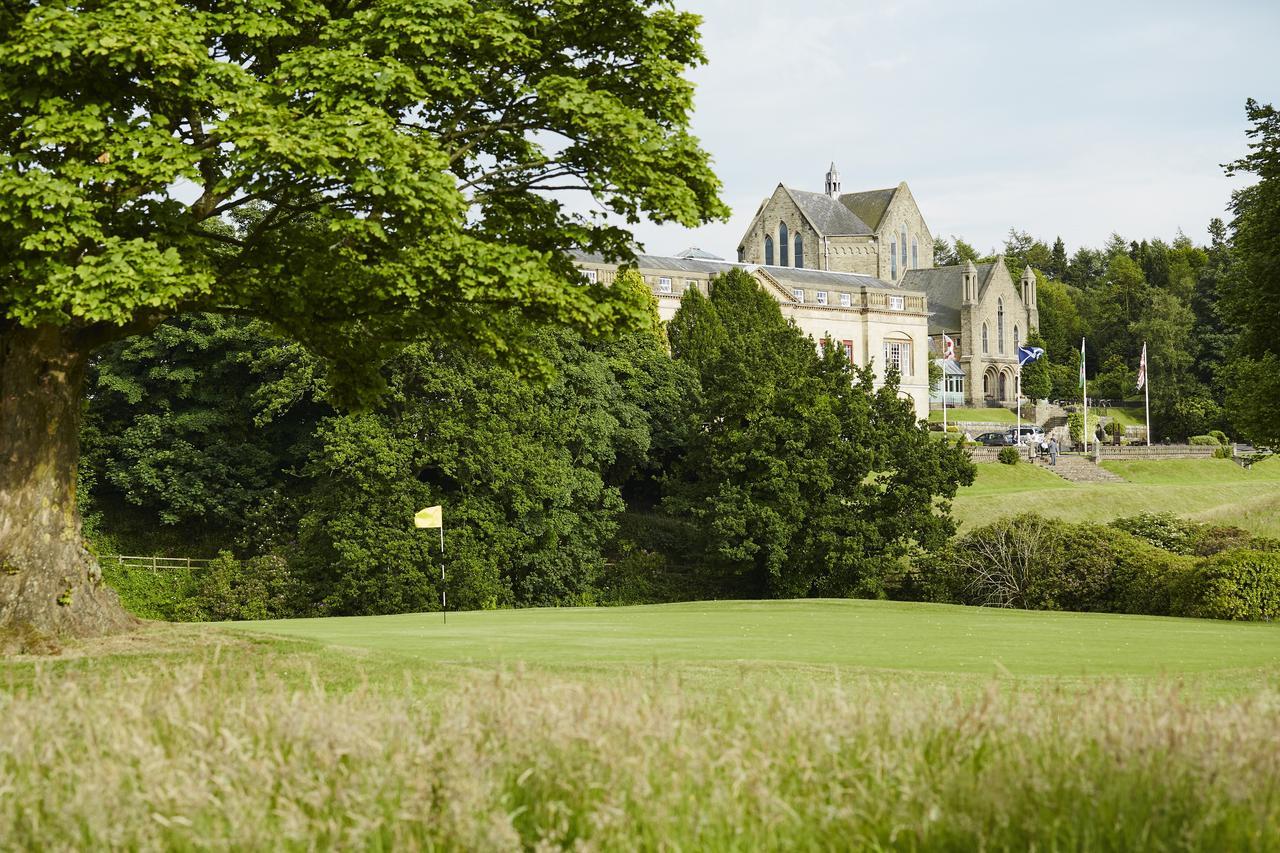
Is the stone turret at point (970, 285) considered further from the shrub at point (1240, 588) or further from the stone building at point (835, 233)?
the shrub at point (1240, 588)

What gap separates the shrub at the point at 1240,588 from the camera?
29516 millimetres

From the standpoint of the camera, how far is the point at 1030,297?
4766 inches

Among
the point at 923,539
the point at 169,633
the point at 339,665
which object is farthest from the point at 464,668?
the point at 923,539

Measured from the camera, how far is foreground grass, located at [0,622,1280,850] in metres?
5.88

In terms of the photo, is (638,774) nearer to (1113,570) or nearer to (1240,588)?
(1240,588)

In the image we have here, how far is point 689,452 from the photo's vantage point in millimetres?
47781

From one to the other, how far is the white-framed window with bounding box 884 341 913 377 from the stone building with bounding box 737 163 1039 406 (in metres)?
12.7

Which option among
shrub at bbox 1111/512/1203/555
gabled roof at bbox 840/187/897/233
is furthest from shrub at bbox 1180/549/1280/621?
gabled roof at bbox 840/187/897/233

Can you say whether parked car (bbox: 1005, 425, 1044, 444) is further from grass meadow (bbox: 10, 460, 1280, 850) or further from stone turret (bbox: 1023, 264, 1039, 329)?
grass meadow (bbox: 10, 460, 1280, 850)

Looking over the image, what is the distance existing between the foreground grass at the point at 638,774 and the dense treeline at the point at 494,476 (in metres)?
33.4

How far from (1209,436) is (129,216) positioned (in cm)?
8143

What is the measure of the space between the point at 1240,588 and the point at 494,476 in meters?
21.8

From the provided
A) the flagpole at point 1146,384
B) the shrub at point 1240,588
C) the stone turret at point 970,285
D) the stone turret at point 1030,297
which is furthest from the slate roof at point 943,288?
the shrub at point 1240,588

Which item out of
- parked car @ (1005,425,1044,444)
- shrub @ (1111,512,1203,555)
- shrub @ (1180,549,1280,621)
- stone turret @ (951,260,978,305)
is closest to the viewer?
shrub @ (1180,549,1280,621)
